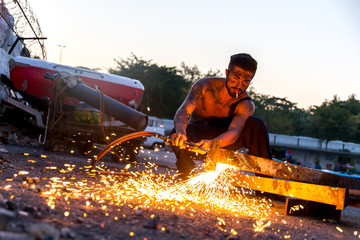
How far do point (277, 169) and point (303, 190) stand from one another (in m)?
0.38

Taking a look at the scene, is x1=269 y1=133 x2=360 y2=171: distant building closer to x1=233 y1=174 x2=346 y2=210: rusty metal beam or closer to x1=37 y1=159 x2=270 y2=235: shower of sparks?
x1=37 y1=159 x2=270 y2=235: shower of sparks

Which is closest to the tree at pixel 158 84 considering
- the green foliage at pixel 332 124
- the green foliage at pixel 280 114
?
the green foliage at pixel 280 114

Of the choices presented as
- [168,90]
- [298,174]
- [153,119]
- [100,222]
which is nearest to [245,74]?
[298,174]

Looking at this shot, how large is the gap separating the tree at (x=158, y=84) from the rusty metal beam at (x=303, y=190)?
1442 inches

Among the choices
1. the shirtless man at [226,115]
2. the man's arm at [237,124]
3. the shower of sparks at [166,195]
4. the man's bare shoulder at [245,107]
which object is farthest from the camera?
the man's bare shoulder at [245,107]

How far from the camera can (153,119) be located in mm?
36000

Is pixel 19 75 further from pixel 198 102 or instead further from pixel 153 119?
pixel 153 119

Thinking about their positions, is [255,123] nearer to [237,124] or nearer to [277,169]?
[237,124]

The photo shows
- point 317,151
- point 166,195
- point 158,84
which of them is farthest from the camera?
point 317,151

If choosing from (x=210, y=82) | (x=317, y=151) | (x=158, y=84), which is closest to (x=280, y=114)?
(x=317, y=151)

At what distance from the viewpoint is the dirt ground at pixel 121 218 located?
2.46m

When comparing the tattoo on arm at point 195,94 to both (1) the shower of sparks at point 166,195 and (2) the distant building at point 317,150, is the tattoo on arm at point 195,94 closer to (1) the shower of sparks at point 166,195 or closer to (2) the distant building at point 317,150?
(1) the shower of sparks at point 166,195

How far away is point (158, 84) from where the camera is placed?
4259cm

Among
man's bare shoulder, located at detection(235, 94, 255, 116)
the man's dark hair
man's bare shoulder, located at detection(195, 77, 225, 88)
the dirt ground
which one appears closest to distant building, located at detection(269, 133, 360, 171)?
man's bare shoulder, located at detection(195, 77, 225, 88)
